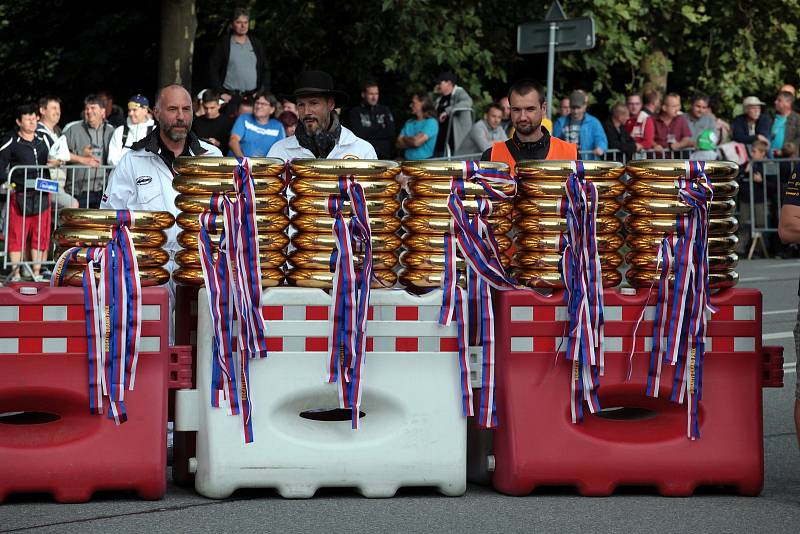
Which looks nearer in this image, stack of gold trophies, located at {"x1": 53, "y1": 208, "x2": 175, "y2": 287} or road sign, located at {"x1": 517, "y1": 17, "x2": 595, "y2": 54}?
stack of gold trophies, located at {"x1": 53, "y1": 208, "x2": 175, "y2": 287}

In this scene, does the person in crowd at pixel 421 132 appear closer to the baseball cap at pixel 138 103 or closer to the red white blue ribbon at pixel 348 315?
the baseball cap at pixel 138 103

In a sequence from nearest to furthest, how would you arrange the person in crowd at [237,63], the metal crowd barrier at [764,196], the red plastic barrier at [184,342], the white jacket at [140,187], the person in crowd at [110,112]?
the red plastic barrier at [184,342], the white jacket at [140,187], the person in crowd at [110,112], the person in crowd at [237,63], the metal crowd barrier at [764,196]

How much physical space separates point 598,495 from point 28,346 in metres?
2.74

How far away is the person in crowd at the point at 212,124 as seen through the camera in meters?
17.4

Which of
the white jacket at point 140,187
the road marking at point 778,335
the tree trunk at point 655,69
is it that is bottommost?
the road marking at point 778,335

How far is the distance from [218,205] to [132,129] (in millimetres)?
10163

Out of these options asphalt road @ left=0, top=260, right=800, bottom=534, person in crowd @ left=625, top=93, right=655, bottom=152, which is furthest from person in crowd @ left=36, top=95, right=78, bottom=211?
asphalt road @ left=0, top=260, right=800, bottom=534

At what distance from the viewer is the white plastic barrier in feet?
23.6

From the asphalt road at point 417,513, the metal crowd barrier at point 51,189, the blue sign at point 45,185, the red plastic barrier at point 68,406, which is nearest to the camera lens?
the asphalt road at point 417,513

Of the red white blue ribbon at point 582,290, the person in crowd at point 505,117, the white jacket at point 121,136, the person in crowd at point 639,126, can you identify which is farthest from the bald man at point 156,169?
the person in crowd at point 639,126

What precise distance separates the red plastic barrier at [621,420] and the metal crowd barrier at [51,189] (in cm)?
987

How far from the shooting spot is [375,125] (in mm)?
19406

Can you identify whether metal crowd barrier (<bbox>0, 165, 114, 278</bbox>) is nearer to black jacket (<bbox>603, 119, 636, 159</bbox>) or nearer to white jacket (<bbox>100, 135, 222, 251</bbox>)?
black jacket (<bbox>603, 119, 636, 159</bbox>)

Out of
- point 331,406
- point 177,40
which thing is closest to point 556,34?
point 177,40
